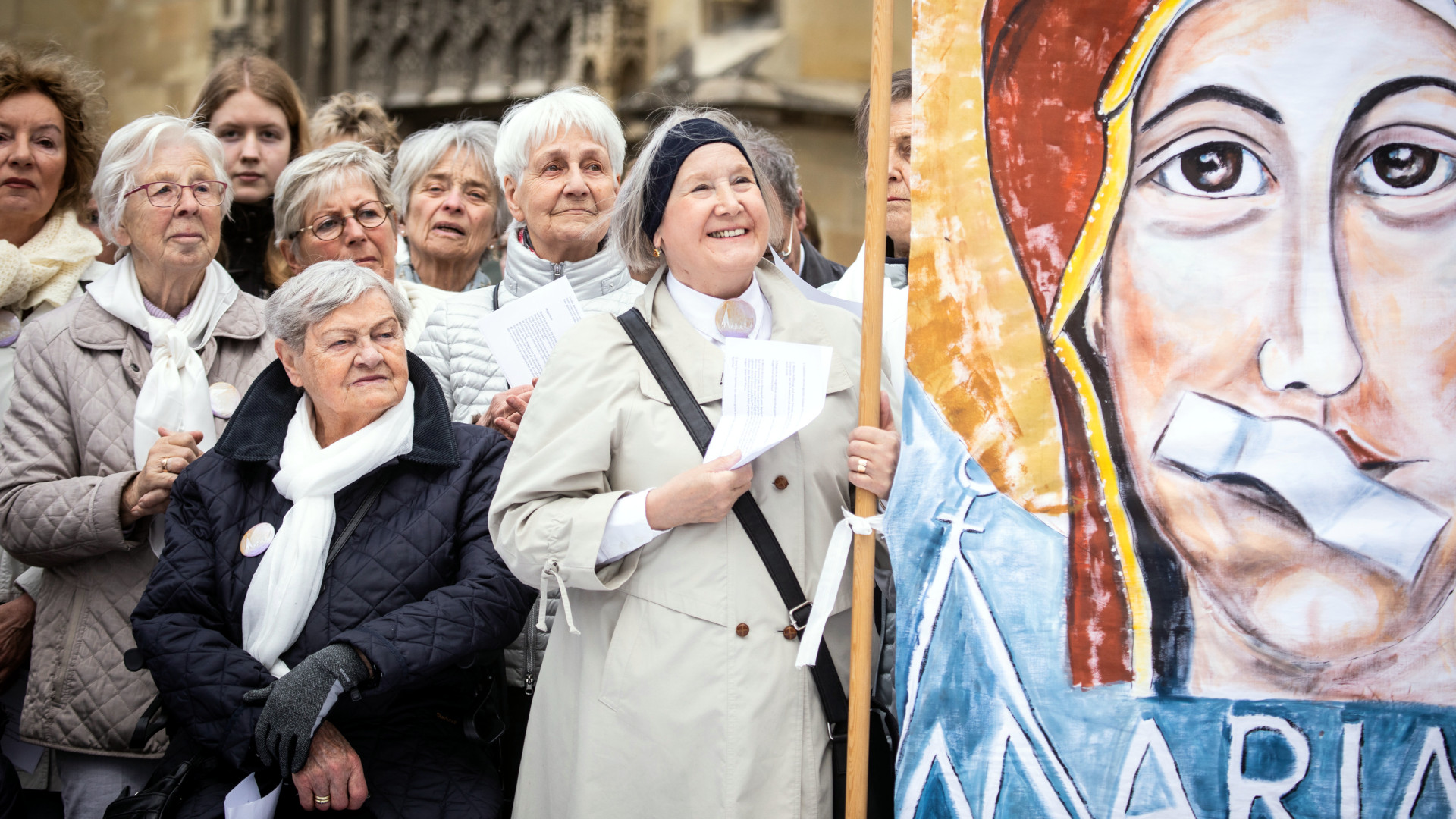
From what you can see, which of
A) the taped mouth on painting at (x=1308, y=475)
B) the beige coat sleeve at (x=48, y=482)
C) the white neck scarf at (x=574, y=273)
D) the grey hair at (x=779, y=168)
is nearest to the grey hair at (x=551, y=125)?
the white neck scarf at (x=574, y=273)

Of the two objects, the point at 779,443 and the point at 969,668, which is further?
the point at 779,443

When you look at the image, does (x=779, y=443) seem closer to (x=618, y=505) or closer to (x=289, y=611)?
(x=618, y=505)

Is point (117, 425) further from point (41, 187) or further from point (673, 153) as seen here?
point (673, 153)

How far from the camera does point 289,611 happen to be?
2.70 m

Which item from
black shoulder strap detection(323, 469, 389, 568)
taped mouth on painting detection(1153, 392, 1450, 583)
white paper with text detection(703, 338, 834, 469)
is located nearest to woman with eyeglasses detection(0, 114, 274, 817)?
black shoulder strap detection(323, 469, 389, 568)

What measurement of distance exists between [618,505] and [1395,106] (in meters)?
1.49

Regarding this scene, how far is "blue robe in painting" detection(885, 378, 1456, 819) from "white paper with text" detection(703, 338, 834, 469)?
0.18 meters

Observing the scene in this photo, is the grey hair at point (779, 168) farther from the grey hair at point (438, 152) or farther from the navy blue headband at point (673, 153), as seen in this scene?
the navy blue headband at point (673, 153)

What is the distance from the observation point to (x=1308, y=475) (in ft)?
7.22

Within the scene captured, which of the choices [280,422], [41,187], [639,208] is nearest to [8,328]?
[41,187]

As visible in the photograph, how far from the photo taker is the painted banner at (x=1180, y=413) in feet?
7.16

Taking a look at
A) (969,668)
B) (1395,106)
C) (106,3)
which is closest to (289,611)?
(969,668)

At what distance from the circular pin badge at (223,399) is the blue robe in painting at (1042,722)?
1.76m

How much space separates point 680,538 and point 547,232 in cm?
124
